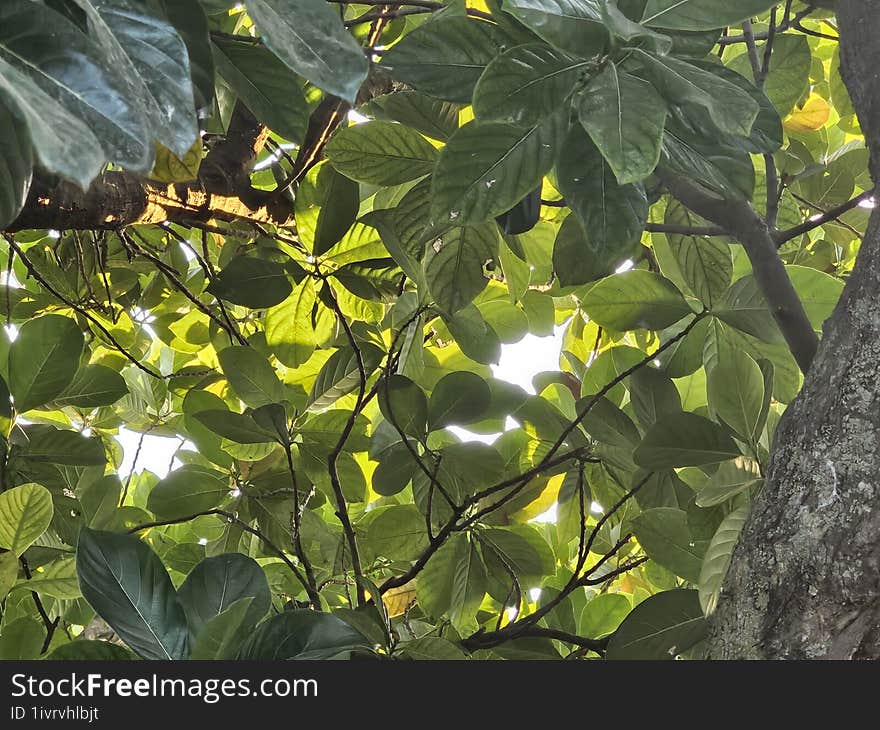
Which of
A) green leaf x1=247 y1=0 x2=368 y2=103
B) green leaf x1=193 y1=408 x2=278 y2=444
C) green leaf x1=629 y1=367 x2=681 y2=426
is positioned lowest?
green leaf x1=247 y1=0 x2=368 y2=103

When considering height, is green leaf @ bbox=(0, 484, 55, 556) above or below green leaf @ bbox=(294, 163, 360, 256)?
below

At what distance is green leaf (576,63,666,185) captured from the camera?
515mm

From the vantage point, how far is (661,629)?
0.80 metres

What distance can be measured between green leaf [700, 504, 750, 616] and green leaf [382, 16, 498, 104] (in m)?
0.40

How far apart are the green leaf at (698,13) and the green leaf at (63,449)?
31.2 inches

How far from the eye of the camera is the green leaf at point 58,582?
83cm

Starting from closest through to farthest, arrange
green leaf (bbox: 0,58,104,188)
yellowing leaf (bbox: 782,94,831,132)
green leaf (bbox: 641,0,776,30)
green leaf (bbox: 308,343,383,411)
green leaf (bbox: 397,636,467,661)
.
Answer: green leaf (bbox: 0,58,104,188)
green leaf (bbox: 641,0,776,30)
green leaf (bbox: 397,636,467,661)
green leaf (bbox: 308,343,383,411)
yellowing leaf (bbox: 782,94,831,132)

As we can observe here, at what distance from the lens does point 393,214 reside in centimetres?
91

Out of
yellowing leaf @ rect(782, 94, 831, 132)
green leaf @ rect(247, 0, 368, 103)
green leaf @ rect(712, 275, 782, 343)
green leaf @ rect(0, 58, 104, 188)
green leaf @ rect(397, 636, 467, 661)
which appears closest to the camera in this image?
green leaf @ rect(0, 58, 104, 188)

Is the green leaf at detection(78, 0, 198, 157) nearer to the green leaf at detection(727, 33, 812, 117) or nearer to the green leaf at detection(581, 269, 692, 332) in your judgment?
the green leaf at detection(581, 269, 692, 332)

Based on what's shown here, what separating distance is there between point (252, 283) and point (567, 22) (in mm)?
602

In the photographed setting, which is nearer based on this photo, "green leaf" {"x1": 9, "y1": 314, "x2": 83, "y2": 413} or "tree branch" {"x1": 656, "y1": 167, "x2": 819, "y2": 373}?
"tree branch" {"x1": 656, "y1": 167, "x2": 819, "y2": 373}

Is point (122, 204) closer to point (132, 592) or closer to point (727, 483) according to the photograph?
point (132, 592)

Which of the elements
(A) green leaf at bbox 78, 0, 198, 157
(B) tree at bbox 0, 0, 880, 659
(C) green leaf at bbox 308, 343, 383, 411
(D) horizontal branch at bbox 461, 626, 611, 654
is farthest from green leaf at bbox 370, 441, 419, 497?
(A) green leaf at bbox 78, 0, 198, 157
